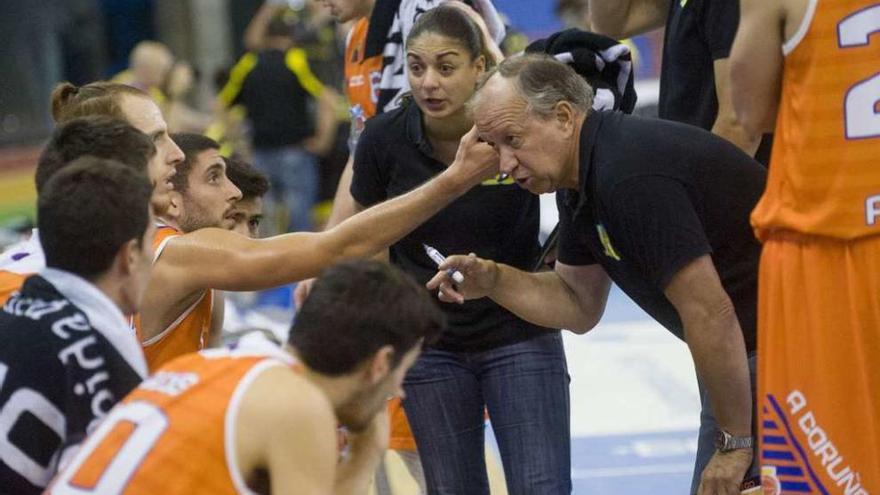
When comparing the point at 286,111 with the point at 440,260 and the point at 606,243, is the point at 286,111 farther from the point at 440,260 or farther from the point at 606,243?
the point at 606,243

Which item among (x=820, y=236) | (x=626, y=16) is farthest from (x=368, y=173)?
(x=820, y=236)

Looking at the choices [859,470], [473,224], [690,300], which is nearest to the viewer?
[859,470]

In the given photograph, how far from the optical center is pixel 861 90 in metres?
3.59

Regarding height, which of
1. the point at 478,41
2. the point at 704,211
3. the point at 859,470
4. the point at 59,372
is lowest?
the point at 859,470

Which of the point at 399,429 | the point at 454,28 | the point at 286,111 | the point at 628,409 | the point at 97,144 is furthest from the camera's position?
the point at 286,111

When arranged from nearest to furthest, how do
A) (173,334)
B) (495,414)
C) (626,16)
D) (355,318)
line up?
1. (355,318)
2. (173,334)
3. (495,414)
4. (626,16)

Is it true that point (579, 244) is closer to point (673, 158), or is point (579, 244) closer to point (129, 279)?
point (673, 158)

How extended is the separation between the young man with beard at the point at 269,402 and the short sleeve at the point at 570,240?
52.5 inches

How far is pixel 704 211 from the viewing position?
4129mm

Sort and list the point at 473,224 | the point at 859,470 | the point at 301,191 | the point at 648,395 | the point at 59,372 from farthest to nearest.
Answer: the point at 301,191 → the point at 648,395 → the point at 473,224 → the point at 859,470 → the point at 59,372

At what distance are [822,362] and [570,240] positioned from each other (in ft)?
3.77

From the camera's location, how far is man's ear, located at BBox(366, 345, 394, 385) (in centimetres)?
321

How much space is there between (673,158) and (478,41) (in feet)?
4.72

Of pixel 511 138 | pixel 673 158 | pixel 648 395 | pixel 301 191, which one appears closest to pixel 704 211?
pixel 673 158
